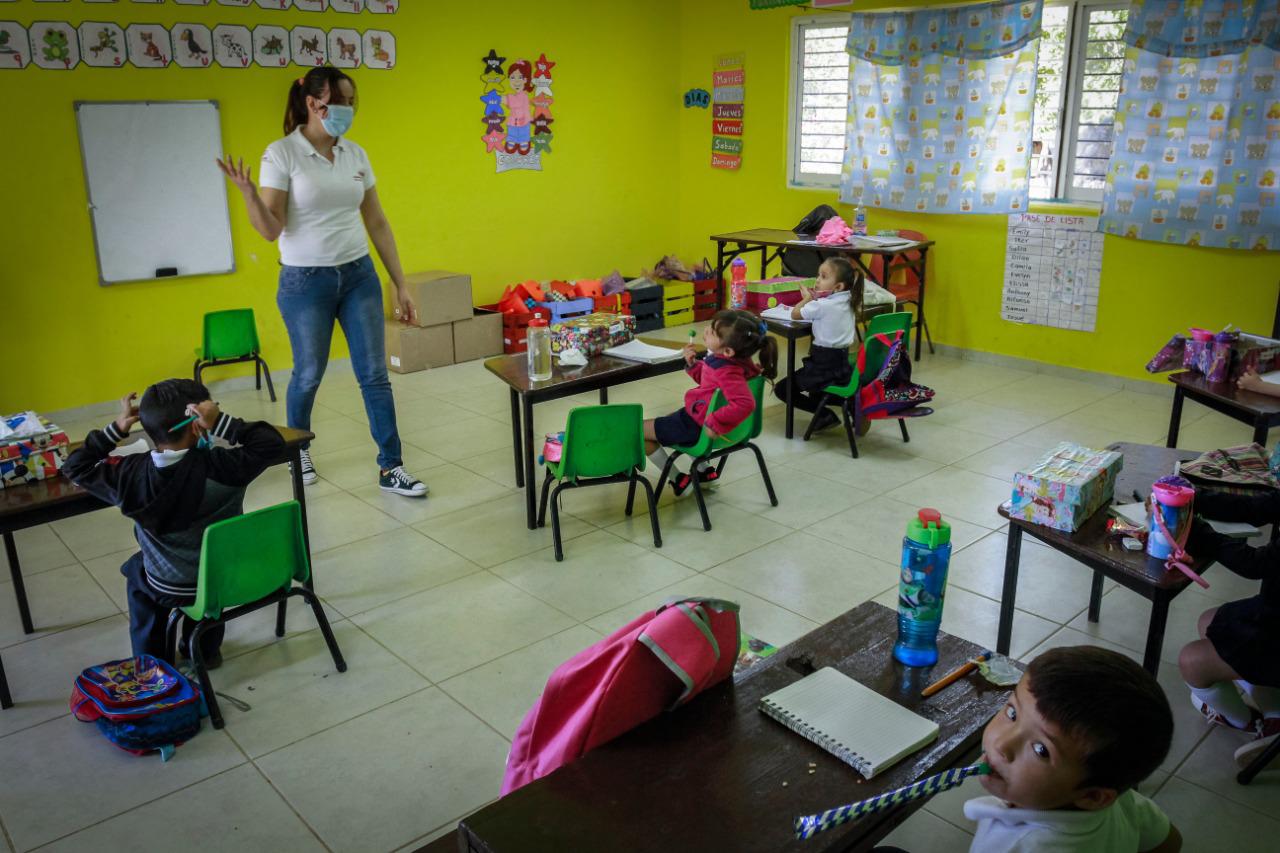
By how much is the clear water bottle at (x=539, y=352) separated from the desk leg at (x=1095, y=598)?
6.80 feet

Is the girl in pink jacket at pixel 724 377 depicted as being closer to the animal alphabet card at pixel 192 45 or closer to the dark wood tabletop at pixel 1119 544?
the dark wood tabletop at pixel 1119 544

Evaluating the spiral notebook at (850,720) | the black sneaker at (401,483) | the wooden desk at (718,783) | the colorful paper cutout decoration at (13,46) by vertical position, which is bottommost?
the black sneaker at (401,483)

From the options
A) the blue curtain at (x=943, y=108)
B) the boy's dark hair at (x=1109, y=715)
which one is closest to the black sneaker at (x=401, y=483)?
the boy's dark hair at (x=1109, y=715)

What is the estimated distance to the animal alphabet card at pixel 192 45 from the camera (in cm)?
555

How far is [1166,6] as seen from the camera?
5.38m

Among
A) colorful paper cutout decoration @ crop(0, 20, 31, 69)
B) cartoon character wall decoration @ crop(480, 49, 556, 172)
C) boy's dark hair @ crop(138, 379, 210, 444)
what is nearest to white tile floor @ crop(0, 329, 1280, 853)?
boy's dark hair @ crop(138, 379, 210, 444)

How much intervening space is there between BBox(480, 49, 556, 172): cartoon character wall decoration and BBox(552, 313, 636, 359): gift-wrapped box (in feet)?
10.1

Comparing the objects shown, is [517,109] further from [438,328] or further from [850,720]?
[850,720]

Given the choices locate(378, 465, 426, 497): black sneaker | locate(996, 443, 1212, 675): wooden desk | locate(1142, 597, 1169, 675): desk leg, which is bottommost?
locate(378, 465, 426, 497): black sneaker

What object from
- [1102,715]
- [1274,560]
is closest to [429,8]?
[1274,560]

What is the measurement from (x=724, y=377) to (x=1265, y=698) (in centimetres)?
204

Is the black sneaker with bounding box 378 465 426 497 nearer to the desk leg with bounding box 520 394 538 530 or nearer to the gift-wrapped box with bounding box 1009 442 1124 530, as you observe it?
the desk leg with bounding box 520 394 538 530

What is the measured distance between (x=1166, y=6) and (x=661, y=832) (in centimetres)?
556

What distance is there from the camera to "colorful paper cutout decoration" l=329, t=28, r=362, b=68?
6.16 metres
